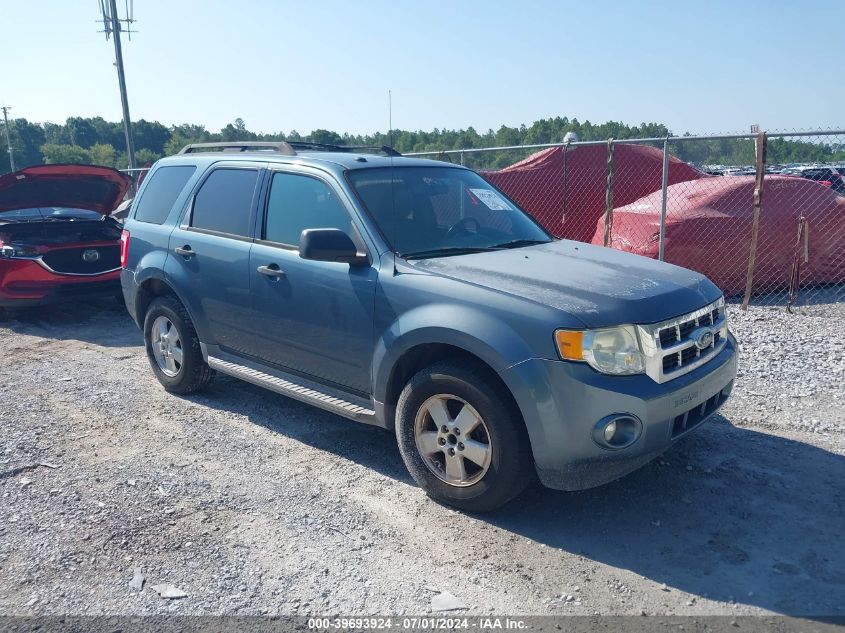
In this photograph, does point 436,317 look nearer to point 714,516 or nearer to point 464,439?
point 464,439

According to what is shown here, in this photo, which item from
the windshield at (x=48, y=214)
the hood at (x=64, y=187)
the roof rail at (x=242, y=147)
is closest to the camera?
the roof rail at (x=242, y=147)

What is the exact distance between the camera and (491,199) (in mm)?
5102

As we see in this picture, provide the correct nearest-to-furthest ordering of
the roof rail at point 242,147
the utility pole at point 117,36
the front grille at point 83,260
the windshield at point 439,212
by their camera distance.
Result: the windshield at point 439,212 < the roof rail at point 242,147 < the front grille at point 83,260 < the utility pole at point 117,36

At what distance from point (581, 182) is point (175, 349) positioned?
7.67m

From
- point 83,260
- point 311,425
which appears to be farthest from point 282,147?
point 83,260

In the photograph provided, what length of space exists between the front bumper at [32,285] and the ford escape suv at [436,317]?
3243mm

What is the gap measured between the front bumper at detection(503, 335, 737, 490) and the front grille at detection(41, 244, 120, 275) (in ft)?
22.7

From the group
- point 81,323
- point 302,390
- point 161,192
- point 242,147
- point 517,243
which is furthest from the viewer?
point 81,323

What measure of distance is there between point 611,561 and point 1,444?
4.15 m

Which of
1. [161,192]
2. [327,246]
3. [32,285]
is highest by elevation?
[161,192]

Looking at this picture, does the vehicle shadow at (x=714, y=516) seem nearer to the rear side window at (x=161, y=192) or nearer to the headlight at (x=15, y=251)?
the rear side window at (x=161, y=192)

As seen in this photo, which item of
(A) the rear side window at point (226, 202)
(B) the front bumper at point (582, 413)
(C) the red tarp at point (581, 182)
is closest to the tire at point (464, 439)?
(B) the front bumper at point (582, 413)

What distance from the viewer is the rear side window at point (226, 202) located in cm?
507

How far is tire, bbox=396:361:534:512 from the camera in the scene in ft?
11.8
